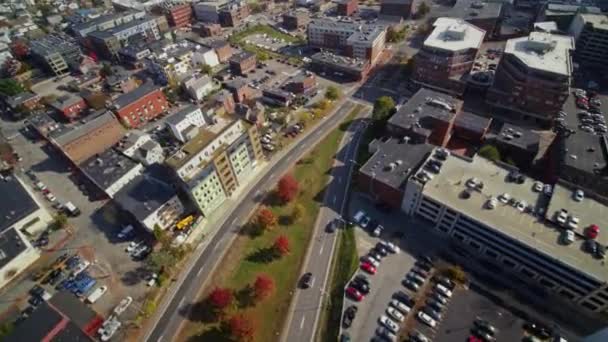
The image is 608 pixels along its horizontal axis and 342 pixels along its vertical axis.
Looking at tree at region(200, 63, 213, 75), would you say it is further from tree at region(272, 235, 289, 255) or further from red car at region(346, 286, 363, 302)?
red car at region(346, 286, 363, 302)

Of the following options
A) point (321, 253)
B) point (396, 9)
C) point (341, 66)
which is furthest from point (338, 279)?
point (396, 9)

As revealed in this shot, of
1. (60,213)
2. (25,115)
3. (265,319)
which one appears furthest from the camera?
(25,115)

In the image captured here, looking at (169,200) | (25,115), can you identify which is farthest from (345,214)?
(25,115)

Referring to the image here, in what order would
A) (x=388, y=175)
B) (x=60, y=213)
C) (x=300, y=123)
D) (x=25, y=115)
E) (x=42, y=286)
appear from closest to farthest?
(x=42, y=286)
(x=388, y=175)
(x=60, y=213)
(x=300, y=123)
(x=25, y=115)

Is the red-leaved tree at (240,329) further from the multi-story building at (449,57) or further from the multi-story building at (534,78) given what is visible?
the multi-story building at (534,78)

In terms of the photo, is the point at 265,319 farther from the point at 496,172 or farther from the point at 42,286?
→ the point at 496,172

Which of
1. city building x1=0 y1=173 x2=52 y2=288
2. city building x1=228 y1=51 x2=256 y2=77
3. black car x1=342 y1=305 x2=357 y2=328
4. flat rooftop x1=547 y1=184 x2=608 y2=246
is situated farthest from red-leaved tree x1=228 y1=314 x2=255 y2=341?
city building x1=228 y1=51 x2=256 y2=77

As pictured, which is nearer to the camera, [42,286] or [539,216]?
[539,216]

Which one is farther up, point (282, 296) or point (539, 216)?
point (539, 216)
